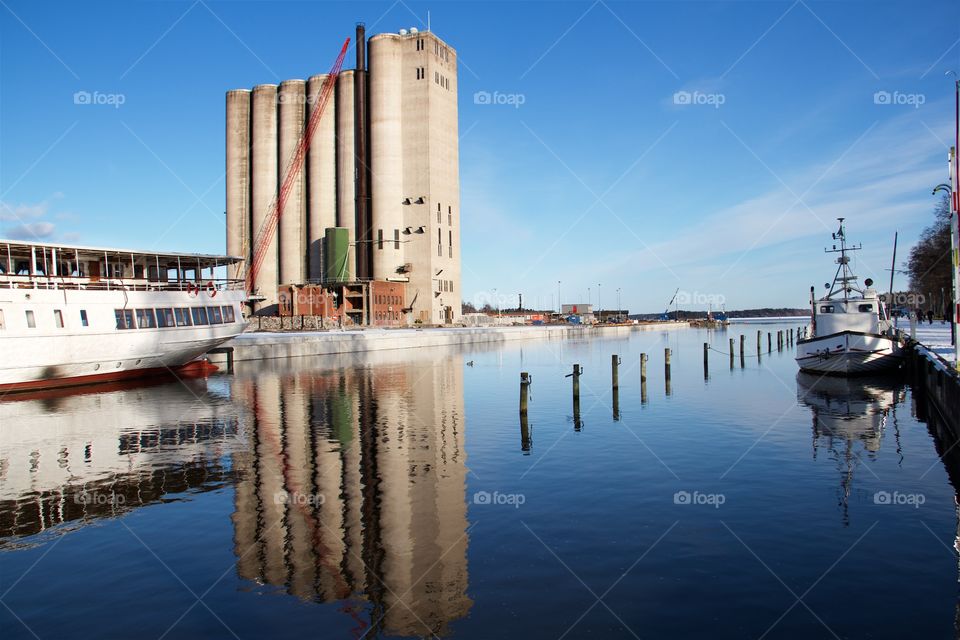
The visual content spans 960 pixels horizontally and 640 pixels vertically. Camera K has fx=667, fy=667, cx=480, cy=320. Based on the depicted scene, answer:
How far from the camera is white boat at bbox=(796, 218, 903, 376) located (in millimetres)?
40875

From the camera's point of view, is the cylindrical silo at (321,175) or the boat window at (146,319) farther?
the cylindrical silo at (321,175)

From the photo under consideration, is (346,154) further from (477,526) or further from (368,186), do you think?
(477,526)

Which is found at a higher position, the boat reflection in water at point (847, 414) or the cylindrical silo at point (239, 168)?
the cylindrical silo at point (239, 168)

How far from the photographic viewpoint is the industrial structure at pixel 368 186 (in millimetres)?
109000

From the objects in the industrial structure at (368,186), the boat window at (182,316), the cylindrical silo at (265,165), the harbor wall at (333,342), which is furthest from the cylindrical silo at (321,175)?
the boat window at (182,316)

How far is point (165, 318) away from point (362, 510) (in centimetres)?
3554

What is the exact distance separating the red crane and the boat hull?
9546cm

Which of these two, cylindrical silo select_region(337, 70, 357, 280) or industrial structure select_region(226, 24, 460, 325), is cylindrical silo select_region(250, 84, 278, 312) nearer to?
industrial structure select_region(226, 24, 460, 325)

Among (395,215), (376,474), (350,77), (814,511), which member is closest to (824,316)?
(814,511)

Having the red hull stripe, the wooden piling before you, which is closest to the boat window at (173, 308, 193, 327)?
the red hull stripe

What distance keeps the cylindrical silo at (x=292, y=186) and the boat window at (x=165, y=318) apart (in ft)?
242

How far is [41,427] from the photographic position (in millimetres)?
26078

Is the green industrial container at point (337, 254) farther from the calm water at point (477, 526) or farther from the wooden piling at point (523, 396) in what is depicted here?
the wooden piling at point (523, 396)

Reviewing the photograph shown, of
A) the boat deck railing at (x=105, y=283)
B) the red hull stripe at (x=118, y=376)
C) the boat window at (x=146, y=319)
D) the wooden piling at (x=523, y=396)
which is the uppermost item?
the boat deck railing at (x=105, y=283)
